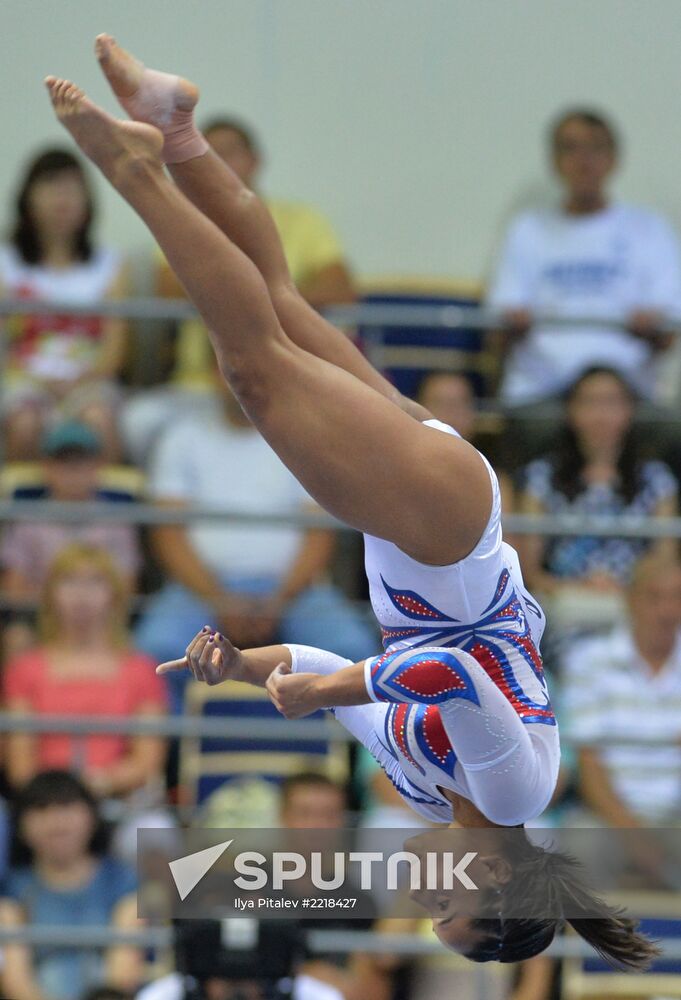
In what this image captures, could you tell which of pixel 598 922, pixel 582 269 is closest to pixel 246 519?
pixel 582 269

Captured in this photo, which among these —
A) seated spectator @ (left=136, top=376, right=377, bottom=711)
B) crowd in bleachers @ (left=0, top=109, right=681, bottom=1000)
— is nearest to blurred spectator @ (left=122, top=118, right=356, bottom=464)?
crowd in bleachers @ (left=0, top=109, right=681, bottom=1000)

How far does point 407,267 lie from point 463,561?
3465 millimetres

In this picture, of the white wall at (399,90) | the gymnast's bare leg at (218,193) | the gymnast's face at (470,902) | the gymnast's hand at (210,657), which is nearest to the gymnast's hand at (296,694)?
the gymnast's hand at (210,657)

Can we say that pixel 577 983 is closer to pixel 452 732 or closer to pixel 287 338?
pixel 452 732

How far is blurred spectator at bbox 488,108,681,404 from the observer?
19.1 ft

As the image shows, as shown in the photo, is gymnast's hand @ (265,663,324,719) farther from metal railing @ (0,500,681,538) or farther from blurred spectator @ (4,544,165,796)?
blurred spectator @ (4,544,165,796)

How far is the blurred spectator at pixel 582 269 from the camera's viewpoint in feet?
19.1

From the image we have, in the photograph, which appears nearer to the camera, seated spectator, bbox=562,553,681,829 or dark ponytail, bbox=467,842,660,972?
dark ponytail, bbox=467,842,660,972

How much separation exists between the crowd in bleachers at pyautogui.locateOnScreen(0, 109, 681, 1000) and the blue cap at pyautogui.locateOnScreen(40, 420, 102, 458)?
0.5 inches

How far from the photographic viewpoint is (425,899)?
3.58 meters

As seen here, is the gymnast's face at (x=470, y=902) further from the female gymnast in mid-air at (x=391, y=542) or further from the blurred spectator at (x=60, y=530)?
the blurred spectator at (x=60, y=530)

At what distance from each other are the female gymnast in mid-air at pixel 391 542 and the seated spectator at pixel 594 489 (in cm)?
195

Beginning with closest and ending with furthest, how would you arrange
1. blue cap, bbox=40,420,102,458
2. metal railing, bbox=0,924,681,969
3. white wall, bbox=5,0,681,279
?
metal railing, bbox=0,924,681,969 → blue cap, bbox=40,420,102,458 → white wall, bbox=5,0,681,279

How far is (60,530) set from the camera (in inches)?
220
